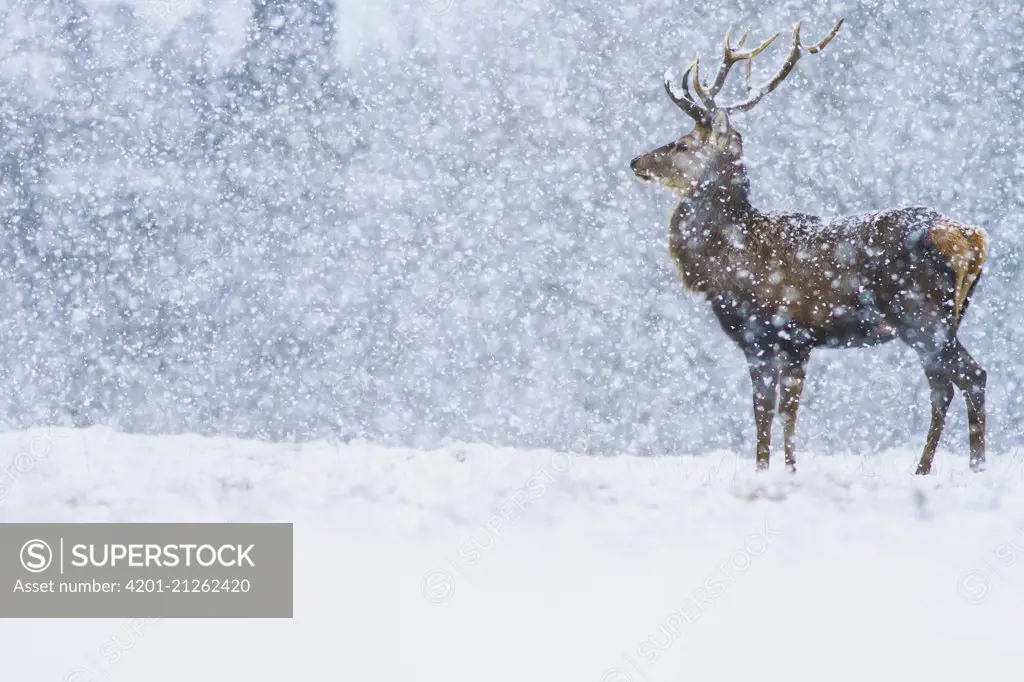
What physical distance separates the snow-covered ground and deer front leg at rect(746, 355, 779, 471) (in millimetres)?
115

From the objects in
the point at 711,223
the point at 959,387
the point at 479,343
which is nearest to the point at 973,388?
the point at 959,387

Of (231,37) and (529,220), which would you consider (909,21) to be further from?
(231,37)

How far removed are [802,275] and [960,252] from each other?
21.8 inches

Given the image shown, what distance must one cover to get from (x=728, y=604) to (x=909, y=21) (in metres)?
2.85

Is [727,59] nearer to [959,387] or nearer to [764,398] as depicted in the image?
[764,398]

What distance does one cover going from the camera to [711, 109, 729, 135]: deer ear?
3545 mm

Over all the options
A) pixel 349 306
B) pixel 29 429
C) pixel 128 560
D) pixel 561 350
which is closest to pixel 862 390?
pixel 561 350

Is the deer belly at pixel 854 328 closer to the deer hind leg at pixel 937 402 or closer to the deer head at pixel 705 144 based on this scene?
the deer hind leg at pixel 937 402

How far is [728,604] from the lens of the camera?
283 centimetres

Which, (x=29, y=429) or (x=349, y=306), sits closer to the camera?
(x=29, y=429)

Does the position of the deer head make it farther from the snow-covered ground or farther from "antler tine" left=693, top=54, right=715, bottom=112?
the snow-covered ground
